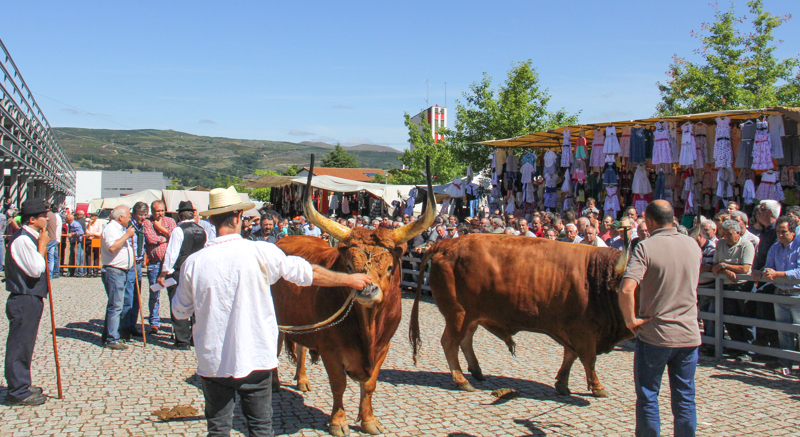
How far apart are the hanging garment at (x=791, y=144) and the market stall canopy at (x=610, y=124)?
8.8 inches

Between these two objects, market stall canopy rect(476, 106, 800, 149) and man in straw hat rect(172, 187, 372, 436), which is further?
market stall canopy rect(476, 106, 800, 149)

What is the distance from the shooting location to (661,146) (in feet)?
36.3

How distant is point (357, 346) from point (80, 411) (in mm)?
2598

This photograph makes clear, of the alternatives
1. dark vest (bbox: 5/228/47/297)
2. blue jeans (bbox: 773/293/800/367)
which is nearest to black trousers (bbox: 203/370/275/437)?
dark vest (bbox: 5/228/47/297)

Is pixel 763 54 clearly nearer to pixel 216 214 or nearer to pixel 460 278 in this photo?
pixel 460 278

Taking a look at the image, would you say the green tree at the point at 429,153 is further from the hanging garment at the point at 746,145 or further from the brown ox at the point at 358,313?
the brown ox at the point at 358,313

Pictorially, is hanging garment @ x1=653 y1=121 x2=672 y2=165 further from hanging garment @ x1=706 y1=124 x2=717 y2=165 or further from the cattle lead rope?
the cattle lead rope

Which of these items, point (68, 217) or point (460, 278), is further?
point (68, 217)

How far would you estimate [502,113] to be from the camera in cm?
2747

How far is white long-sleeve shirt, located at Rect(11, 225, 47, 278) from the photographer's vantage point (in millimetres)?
5188

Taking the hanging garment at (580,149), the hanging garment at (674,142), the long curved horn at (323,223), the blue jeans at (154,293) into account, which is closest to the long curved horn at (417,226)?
the long curved horn at (323,223)

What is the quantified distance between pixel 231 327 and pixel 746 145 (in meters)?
9.83

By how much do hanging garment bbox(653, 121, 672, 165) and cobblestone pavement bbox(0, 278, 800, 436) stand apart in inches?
199

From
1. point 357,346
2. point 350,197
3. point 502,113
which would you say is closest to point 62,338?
point 357,346
